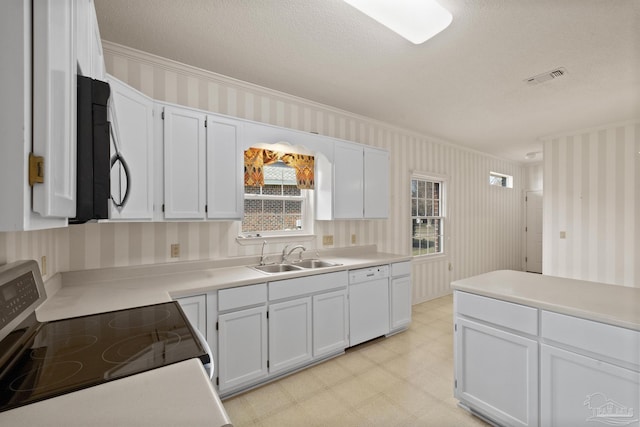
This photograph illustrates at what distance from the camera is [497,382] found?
1776 mm

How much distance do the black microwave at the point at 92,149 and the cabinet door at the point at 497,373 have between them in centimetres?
212

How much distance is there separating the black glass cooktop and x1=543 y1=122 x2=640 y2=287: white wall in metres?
5.41

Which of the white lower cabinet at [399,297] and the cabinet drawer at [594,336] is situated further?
the white lower cabinet at [399,297]

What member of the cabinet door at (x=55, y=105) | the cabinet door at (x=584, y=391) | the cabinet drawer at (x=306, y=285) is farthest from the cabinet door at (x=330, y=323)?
the cabinet door at (x=55, y=105)

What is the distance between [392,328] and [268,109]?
2775 mm

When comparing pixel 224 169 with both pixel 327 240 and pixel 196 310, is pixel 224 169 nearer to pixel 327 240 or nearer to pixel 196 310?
pixel 196 310

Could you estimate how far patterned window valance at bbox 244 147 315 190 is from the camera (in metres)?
2.79

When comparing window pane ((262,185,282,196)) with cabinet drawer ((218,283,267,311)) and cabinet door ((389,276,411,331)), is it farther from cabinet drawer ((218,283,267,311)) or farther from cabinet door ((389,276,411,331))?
cabinet door ((389,276,411,331))

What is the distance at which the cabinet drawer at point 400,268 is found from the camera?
10.7 ft

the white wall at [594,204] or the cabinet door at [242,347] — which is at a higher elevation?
the white wall at [594,204]

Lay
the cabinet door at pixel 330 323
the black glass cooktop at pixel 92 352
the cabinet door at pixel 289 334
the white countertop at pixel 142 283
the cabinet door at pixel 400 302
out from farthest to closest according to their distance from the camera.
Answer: the cabinet door at pixel 400 302
the cabinet door at pixel 330 323
the cabinet door at pixel 289 334
the white countertop at pixel 142 283
the black glass cooktop at pixel 92 352

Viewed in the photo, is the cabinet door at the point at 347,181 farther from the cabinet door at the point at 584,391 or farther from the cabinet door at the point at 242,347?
the cabinet door at the point at 584,391

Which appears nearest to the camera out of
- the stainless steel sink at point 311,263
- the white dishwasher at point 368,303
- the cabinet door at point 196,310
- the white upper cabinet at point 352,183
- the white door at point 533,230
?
the cabinet door at point 196,310

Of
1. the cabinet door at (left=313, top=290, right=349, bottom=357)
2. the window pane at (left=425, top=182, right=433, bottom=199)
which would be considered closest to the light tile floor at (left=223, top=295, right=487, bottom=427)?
the cabinet door at (left=313, top=290, right=349, bottom=357)
